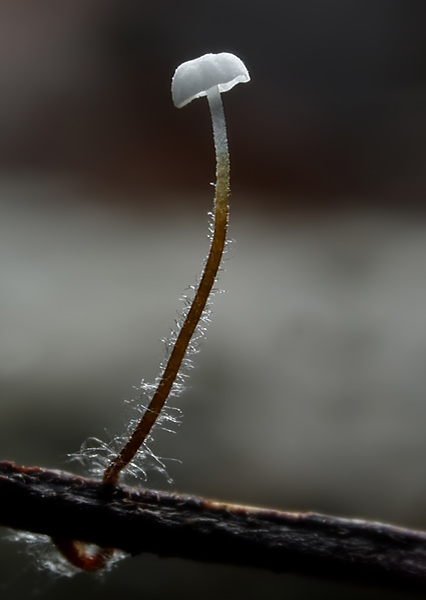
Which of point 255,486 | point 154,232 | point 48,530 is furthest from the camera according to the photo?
point 154,232

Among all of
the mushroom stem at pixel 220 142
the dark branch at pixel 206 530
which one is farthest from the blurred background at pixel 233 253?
the mushroom stem at pixel 220 142

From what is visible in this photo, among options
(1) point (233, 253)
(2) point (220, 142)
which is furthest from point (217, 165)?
(1) point (233, 253)

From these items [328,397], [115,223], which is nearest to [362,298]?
[328,397]

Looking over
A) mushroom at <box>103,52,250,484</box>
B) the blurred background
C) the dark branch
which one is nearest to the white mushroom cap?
mushroom at <box>103,52,250,484</box>

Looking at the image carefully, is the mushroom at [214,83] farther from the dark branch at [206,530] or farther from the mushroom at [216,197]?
the dark branch at [206,530]

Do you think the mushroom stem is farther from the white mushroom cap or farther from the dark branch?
the dark branch

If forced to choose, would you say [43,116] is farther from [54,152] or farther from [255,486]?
[255,486]

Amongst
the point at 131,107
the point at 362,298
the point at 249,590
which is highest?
the point at 131,107
